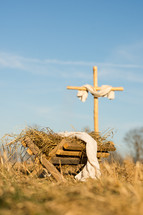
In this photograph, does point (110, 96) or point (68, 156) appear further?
point (110, 96)

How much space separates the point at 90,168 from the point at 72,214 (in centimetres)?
457

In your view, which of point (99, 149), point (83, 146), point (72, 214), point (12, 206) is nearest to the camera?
point (72, 214)

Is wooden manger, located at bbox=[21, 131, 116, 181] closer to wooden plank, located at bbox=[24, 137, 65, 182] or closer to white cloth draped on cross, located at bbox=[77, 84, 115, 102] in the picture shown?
wooden plank, located at bbox=[24, 137, 65, 182]

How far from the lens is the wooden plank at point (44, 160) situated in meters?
6.40

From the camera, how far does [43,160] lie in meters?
6.58

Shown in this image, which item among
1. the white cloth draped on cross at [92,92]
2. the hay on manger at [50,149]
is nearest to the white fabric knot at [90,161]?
the hay on manger at [50,149]

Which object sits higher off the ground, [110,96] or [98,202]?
[110,96]

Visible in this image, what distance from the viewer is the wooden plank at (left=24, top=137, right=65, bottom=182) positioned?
21.0 ft

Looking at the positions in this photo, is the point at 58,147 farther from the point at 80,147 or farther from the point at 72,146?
the point at 80,147

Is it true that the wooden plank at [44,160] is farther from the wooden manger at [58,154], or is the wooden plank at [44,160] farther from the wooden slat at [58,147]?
the wooden slat at [58,147]

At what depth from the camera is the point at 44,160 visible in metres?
6.57

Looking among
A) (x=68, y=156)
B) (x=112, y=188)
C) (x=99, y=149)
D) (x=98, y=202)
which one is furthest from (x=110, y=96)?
(x=98, y=202)

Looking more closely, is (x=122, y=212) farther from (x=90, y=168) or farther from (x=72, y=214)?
(x=90, y=168)

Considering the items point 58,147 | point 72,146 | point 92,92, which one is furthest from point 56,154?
point 92,92
